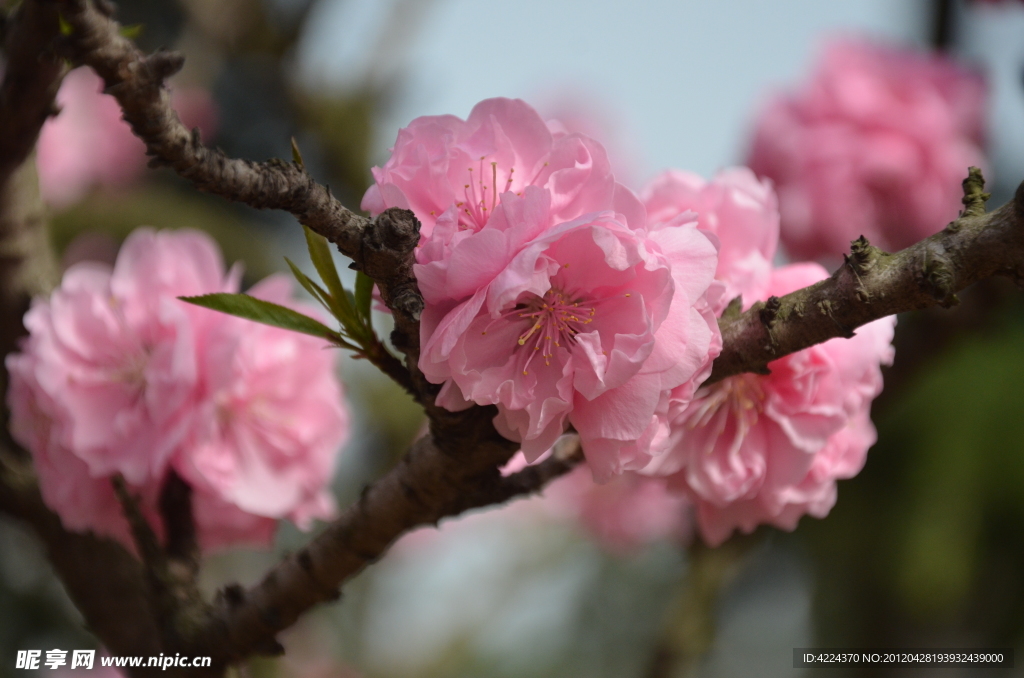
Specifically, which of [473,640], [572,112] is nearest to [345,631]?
[473,640]

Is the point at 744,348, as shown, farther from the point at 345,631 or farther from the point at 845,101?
the point at 345,631

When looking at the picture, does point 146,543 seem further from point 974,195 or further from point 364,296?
point 974,195

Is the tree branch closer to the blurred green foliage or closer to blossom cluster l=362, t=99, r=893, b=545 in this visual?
blossom cluster l=362, t=99, r=893, b=545

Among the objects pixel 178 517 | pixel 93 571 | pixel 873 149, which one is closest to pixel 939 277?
pixel 178 517

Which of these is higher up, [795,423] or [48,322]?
[48,322]

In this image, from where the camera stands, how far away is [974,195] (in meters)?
0.71

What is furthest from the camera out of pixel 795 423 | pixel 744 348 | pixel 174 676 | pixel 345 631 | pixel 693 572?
pixel 345 631

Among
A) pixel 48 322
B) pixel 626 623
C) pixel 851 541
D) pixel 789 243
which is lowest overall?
pixel 626 623

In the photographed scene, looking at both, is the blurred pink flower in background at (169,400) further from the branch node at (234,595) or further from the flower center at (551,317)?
the flower center at (551,317)

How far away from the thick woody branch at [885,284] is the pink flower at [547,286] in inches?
2.8

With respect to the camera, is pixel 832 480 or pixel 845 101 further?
pixel 845 101

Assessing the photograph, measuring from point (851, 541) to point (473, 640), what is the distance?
1.86 m

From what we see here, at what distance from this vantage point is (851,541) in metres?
2.60

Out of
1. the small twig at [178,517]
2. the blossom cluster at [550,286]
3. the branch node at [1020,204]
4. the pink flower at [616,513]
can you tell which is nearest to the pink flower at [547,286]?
the blossom cluster at [550,286]
